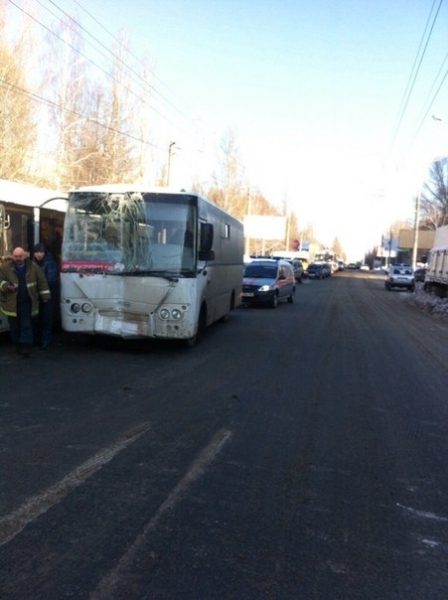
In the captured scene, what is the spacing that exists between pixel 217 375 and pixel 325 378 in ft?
5.46

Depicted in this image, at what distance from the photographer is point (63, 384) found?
805cm

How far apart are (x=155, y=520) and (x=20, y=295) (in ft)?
21.6

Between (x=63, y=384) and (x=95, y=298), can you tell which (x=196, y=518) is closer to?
(x=63, y=384)

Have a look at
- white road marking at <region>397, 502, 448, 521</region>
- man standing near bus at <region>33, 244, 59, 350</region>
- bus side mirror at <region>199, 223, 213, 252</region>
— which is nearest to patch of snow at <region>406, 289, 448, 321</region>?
bus side mirror at <region>199, 223, 213, 252</region>

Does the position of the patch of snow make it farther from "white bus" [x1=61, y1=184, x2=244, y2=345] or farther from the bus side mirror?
"white bus" [x1=61, y1=184, x2=244, y2=345]

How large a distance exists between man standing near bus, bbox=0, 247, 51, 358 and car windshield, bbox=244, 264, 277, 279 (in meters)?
13.8

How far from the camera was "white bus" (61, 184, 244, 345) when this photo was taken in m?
10.2

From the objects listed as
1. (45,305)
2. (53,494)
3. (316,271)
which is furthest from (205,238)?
(316,271)

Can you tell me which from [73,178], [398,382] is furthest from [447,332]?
[73,178]

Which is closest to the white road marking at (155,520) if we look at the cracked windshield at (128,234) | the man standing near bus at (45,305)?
the cracked windshield at (128,234)

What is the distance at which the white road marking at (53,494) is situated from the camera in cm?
386

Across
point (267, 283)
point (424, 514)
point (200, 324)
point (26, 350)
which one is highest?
point (267, 283)

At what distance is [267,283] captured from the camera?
22109mm

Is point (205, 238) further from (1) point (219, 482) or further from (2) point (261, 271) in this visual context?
(2) point (261, 271)
